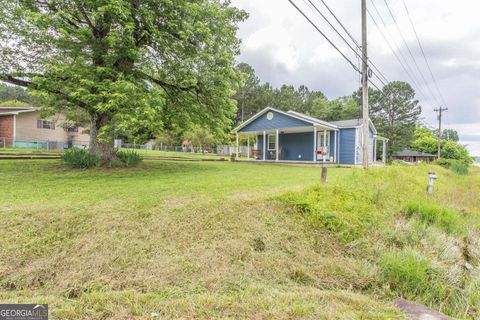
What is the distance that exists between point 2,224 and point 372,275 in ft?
18.0

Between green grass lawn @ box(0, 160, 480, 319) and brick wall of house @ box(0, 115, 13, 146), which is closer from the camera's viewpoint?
green grass lawn @ box(0, 160, 480, 319)

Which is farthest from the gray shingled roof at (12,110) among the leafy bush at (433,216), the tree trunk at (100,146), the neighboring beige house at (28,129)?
the leafy bush at (433,216)

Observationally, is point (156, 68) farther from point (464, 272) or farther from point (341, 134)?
point (341, 134)

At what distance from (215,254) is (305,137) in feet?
58.8

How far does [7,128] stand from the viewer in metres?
22.9

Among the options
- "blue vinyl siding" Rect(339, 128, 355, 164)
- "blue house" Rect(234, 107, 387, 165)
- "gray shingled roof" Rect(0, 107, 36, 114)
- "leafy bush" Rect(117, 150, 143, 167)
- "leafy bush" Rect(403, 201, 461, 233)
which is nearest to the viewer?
"leafy bush" Rect(403, 201, 461, 233)

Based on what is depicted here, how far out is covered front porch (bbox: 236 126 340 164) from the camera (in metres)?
19.1

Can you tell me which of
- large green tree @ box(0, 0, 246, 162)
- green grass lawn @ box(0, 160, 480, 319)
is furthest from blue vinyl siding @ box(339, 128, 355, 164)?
green grass lawn @ box(0, 160, 480, 319)

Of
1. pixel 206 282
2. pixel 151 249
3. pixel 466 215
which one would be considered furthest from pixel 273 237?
pixel 466 215

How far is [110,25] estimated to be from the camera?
862 centimetres

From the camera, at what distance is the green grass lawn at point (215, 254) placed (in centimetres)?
288

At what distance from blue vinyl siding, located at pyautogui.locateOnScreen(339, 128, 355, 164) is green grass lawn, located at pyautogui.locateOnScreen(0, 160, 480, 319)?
43.4 ft

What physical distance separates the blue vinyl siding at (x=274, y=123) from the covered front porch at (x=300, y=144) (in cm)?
32

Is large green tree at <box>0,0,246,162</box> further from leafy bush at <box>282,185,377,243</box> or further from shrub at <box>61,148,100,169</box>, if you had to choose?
leafy bush at <box>282,185,377,243</box>
